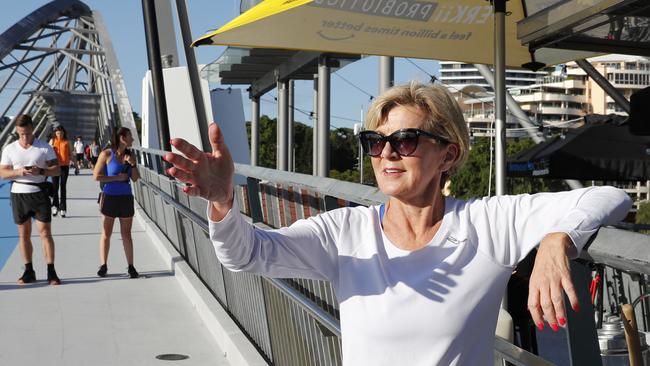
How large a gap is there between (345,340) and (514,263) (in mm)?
450

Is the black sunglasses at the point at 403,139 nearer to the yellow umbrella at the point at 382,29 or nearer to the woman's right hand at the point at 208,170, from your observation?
the woman's right hand at the point at 208,170

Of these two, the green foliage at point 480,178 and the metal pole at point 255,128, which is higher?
the metal pole at point 255,128

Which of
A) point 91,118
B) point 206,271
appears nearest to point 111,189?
point 206,271

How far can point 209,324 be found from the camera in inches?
294

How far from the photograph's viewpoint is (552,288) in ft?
5.80

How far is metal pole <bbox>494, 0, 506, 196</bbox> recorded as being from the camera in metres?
7.56

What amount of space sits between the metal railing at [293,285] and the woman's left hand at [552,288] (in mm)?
65

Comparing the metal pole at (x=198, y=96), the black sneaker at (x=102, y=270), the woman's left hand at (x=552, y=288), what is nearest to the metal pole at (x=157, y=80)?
the metal pole at (x=198, y=96)

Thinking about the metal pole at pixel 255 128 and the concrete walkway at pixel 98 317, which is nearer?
the concrete walkway at pixel 98 317

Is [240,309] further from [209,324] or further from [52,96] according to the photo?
[52,96]

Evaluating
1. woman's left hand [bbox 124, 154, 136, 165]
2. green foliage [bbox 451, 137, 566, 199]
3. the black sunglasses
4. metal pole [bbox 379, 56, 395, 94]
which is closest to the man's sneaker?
→ woman's left hand [bbox 124, 154, 136, 165]

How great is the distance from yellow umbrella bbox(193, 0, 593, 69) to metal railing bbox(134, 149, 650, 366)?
1.56 metres

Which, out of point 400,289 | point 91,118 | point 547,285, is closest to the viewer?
point 547,285

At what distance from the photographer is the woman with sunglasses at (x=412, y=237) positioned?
2137 mm
